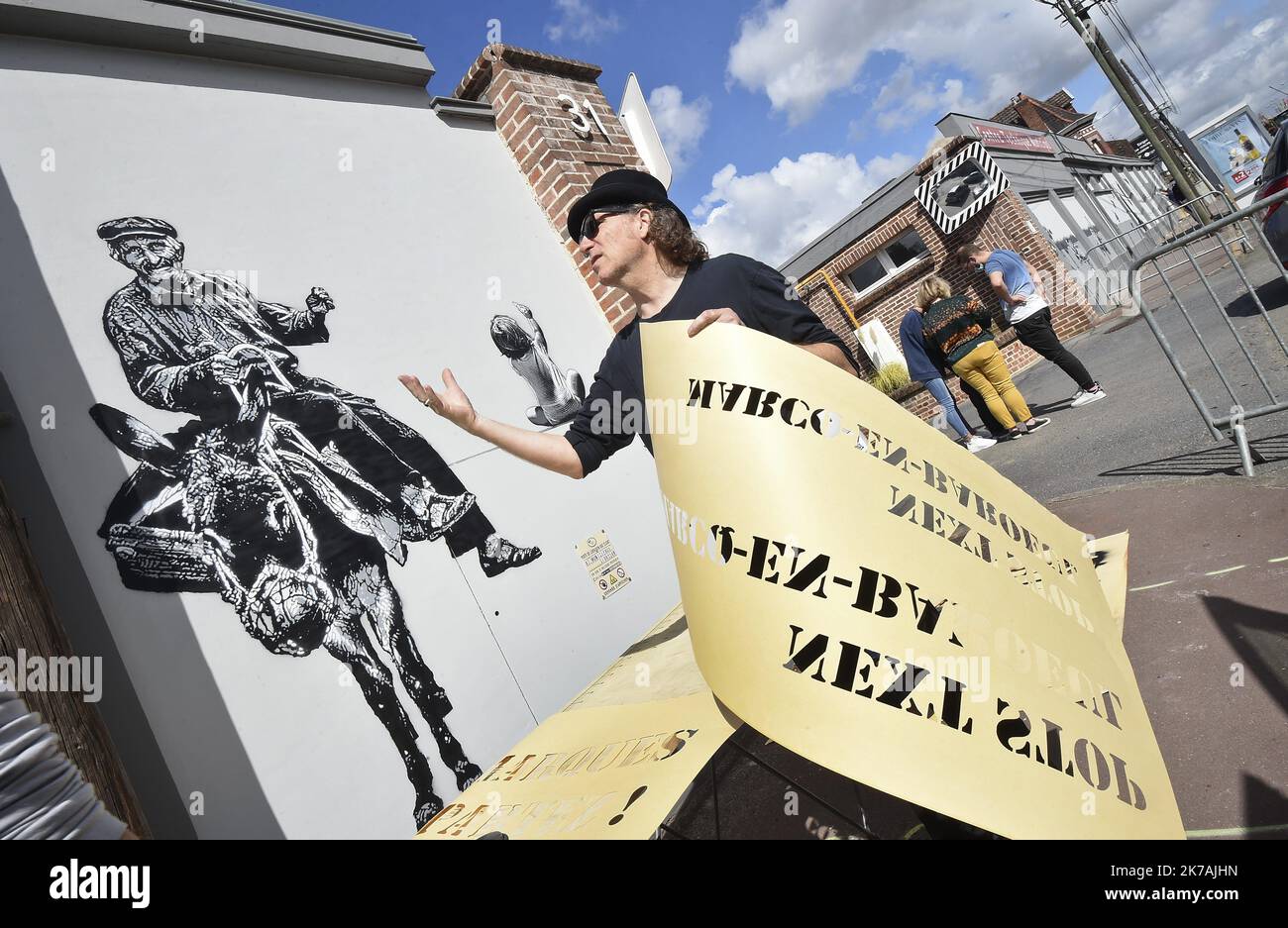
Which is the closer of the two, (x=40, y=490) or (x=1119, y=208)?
(x=40, y=490)

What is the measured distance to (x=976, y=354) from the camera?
20.1 feet

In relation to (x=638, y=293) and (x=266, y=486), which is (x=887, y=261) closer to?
(x=638, y=293)

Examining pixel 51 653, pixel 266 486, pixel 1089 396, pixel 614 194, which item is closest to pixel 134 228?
pixel 266 486

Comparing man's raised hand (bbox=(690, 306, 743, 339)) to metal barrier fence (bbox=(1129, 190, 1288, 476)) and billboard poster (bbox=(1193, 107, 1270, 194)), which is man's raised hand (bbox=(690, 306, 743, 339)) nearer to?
metal barrier fence (bbox=(1129, 190, 1288, 476))

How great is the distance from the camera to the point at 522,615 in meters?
3.51

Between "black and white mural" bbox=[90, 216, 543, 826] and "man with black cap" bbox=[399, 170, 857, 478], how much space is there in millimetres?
1286

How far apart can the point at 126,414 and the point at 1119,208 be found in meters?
26.5

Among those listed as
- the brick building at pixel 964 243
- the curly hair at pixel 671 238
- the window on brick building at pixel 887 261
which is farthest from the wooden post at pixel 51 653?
the window on brick building at pixel 887 261

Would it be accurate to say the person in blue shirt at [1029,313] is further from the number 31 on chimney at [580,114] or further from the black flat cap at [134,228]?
the black flat cap at [134,228]

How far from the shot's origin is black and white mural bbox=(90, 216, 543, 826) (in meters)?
2.57

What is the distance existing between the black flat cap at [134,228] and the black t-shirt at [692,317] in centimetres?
221

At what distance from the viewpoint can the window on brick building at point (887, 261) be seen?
42.2ft
